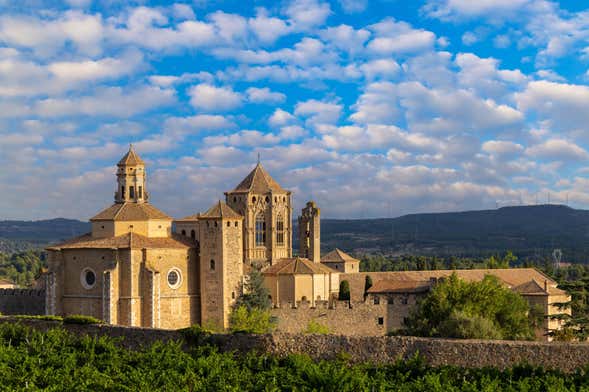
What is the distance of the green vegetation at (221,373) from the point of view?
16781 millimetres

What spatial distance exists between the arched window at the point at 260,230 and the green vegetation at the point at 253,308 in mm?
10338

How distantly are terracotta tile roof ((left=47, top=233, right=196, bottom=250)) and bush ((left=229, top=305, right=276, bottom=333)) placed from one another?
177 inches

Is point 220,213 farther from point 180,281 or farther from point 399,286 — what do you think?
point 399,286

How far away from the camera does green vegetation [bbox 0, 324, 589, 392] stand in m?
16.8

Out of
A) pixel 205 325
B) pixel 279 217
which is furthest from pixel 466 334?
pixel 279 217

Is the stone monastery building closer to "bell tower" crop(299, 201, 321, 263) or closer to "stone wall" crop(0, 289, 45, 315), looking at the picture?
"stone wall" crop(0, 289, 45, 315)

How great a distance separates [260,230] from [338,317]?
13103 millimetres

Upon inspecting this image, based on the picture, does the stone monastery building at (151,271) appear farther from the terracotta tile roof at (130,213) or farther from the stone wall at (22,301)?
the stone wall at (22,301)

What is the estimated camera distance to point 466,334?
28.4 metres

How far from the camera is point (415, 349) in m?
18.8

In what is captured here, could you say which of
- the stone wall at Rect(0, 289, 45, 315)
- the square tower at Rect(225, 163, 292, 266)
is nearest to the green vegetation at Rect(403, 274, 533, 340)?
the square tower at Rect(225, 163, 292, 266)

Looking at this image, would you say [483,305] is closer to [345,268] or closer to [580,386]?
[580,386]

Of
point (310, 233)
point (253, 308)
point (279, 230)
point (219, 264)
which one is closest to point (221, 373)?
point (253, 308)

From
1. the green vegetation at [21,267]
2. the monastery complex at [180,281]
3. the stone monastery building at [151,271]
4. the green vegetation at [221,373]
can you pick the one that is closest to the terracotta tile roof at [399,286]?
the monastery complex at [180,281]
